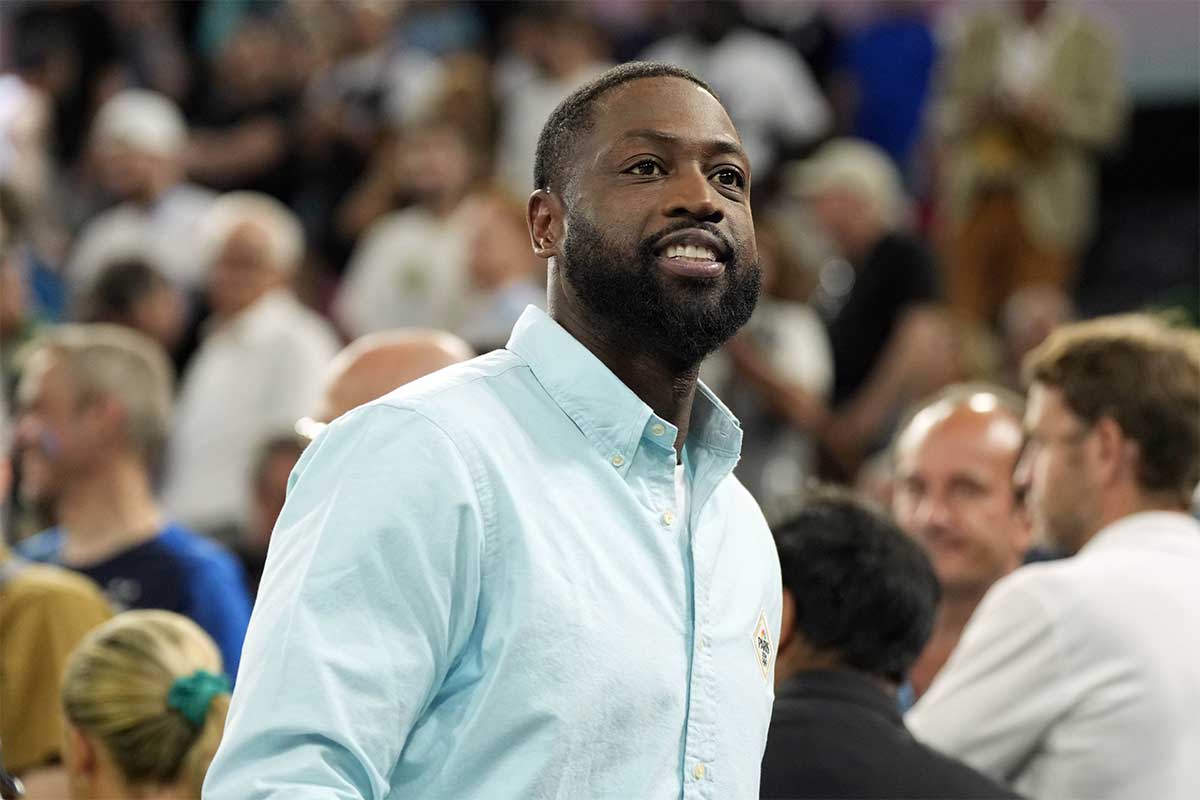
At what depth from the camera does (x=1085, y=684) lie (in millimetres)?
3385

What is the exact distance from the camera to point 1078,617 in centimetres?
339

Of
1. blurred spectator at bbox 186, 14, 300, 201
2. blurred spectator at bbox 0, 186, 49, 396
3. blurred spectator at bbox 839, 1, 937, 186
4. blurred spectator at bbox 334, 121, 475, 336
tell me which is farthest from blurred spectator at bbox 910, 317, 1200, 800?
blurred spectator at bbox 186, 14, 300, 201

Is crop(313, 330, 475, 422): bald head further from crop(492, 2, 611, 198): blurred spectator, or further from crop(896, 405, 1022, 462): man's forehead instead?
crop(492, 2, 611, 198): blurred spectator

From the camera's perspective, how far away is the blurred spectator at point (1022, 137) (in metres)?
→ 9.60

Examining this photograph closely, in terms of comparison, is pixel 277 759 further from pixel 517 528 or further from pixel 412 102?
pixel 412 102

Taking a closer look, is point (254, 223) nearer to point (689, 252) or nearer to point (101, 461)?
point (101, 461)

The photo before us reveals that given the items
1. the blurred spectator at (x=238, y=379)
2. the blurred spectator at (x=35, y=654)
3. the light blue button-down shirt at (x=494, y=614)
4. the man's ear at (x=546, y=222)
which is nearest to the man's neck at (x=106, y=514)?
the blurred spectator at (x=35, y=654)

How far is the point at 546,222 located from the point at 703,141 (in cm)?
21

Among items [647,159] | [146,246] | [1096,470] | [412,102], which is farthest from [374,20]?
[647,159]

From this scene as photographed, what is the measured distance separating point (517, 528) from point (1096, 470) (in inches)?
80.4

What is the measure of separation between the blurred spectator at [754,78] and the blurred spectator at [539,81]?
46 centimetres

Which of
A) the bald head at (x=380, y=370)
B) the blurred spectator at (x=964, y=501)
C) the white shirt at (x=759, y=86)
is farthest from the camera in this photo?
the white shirt at (x=759, y=86)

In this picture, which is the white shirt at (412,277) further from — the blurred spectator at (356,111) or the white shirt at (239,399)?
the blurred spectator at (356,111)

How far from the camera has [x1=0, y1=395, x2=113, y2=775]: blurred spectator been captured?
3.98 meters
